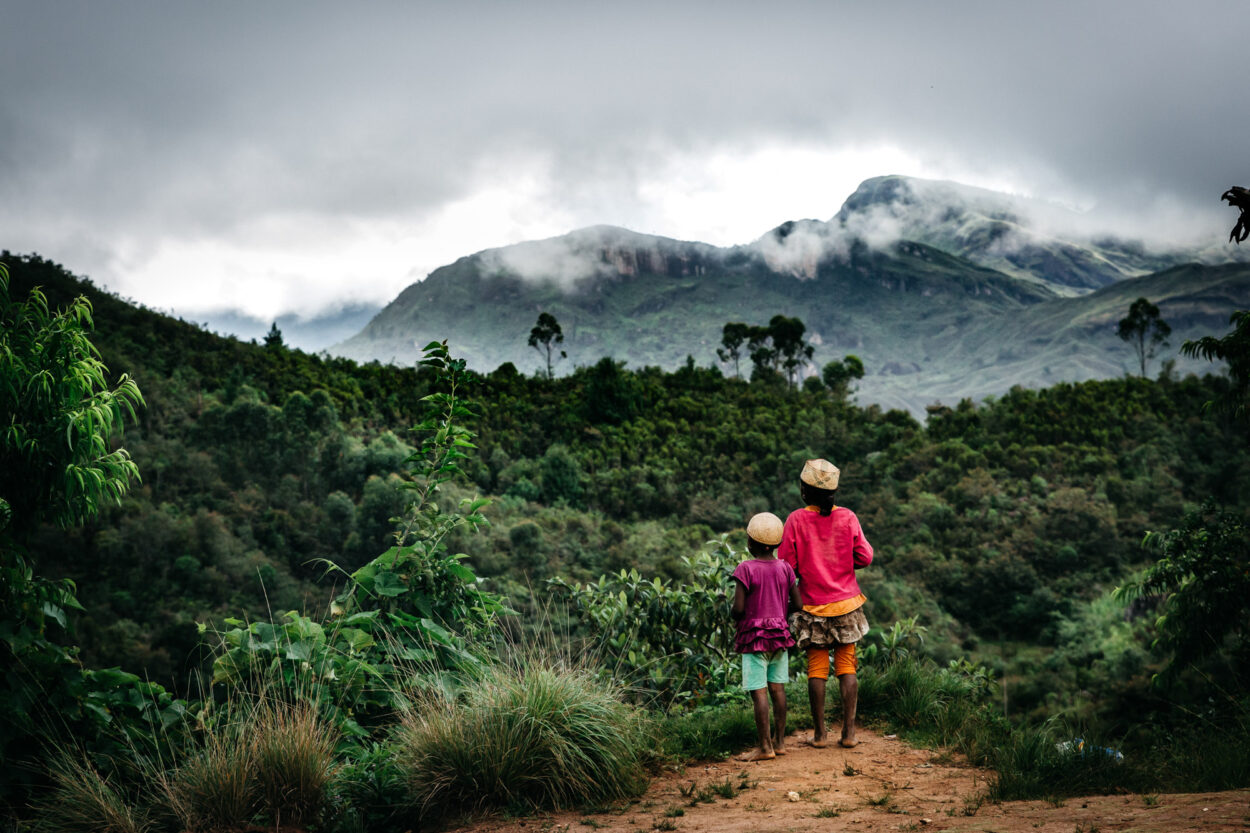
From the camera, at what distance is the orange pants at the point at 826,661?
13.3 feet

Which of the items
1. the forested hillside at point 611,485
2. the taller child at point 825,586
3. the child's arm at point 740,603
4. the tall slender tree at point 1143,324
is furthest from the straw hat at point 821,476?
the tall slender tree at point 1143,324

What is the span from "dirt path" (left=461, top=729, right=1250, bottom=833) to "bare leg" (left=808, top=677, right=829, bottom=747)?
0.24 metres

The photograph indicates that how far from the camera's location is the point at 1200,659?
8742 millimetres

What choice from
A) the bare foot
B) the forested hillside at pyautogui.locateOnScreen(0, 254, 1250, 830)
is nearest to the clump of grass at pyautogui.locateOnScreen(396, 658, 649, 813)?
the forested hillside at pyautogui.locateOnScreen(0, 254, 1250, 830)

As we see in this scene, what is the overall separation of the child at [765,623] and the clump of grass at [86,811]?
2.76 metres

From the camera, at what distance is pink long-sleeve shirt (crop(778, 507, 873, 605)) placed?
4078 millimetres

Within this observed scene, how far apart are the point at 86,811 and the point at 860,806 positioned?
311cm

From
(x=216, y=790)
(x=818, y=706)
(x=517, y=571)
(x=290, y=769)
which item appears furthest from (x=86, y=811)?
(x=517, y=571)

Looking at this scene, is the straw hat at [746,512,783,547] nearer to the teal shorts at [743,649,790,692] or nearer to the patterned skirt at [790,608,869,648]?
the patterned skirt at [790,608,869,648]

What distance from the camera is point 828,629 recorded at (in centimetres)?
403

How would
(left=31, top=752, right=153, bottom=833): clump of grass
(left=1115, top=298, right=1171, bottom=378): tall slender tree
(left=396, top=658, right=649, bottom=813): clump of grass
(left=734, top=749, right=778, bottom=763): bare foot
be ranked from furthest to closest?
(left=1115, top=298, right=1171, bottom=378): tall slender tree < (left=734, top=749, right=778, bottom=763): bare foot < (left=396, top=658, right=649, bottom=813): clump of grass < (left=31, top=752, right=153, bottom=833): clump of grass

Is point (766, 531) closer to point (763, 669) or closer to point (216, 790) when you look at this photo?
point (763, 669)

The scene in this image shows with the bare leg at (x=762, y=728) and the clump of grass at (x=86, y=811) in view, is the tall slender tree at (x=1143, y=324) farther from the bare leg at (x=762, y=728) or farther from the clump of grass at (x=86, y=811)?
the clump of grass at (x=86, y=811)

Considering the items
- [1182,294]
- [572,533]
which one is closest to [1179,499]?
[572,533]
